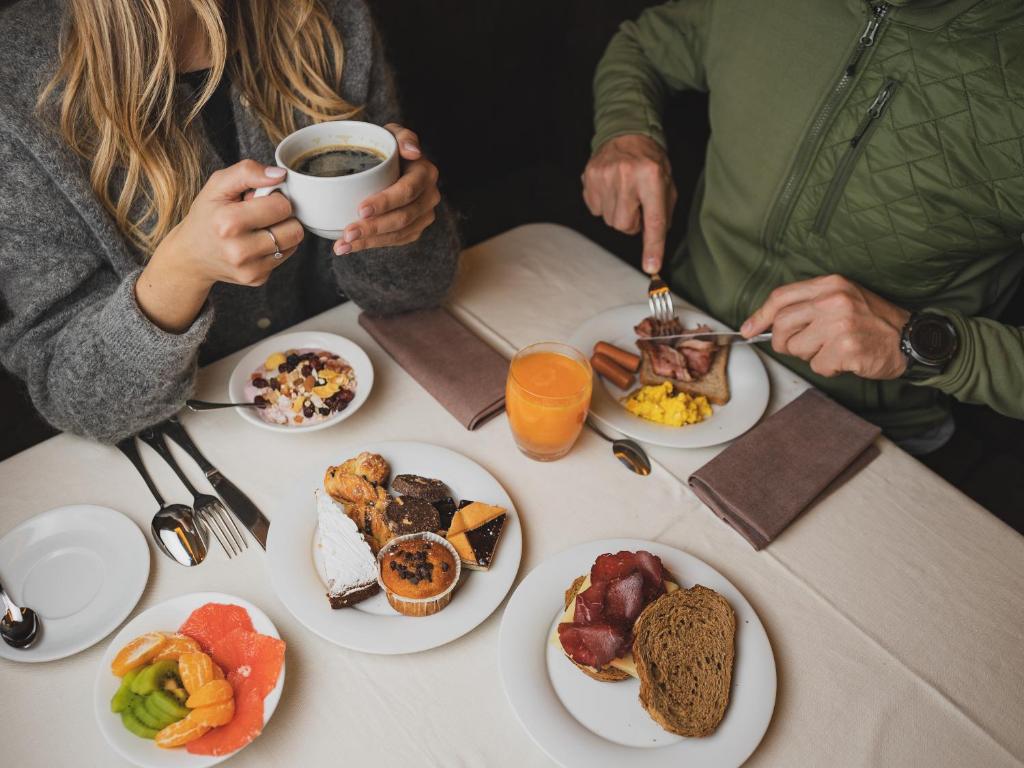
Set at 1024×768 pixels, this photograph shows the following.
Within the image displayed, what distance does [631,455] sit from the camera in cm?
110

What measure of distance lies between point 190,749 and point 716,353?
1.03m

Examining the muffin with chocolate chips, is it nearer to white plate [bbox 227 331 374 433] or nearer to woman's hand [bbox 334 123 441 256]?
white plate [bbox 227 331 374 433]

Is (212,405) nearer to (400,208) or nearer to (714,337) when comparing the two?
(400,208)

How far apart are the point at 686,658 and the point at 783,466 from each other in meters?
0.39

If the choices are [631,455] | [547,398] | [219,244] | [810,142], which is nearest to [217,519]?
[219,244]

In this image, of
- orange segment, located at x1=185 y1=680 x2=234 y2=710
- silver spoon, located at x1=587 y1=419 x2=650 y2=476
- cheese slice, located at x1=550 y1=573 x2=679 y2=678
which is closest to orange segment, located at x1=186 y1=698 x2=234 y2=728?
orange segment, located at x1=185 y1=680 x2=234 y2=710

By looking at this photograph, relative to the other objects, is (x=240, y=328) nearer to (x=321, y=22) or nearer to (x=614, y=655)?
(x=321, y=22)

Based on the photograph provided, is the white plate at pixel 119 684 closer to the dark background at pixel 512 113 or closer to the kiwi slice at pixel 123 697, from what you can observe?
the kiwi slice at pixel 123 697

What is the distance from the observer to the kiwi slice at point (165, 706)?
2.43ft

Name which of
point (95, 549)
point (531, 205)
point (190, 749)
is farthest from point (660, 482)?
point (531, 205)

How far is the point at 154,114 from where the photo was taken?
109 cm

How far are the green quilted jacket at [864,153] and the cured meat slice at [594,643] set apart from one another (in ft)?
2.58

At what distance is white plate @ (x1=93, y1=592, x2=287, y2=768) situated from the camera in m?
0.72

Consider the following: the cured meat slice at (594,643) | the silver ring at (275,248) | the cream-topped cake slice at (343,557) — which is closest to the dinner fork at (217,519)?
the cream-topped cake slice at (343,557)
